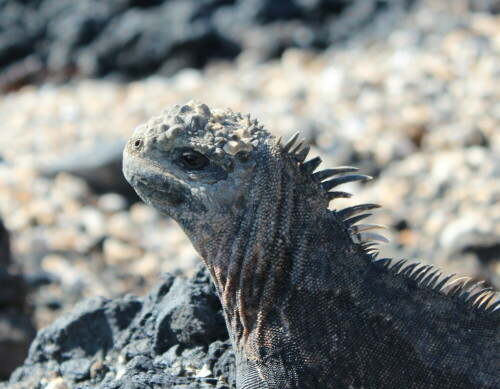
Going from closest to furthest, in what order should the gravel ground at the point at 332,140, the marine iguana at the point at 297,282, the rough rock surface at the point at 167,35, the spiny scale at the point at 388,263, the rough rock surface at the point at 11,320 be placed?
the marine iguana at the point at 297,282, the spiny scale at the point at 388,263, the rough rock surface at the point at 11,320, the gravel ground at the point at 332,140, the rough rock surface at the point at 167,35

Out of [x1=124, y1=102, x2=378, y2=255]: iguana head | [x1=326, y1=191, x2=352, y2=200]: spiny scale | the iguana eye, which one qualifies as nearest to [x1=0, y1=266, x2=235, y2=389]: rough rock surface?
[x1=124, y1=102, x2=378, y2=255]: iguana head

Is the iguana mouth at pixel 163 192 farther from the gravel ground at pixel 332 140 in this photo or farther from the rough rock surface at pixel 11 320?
the gravel ground at pixel 332 140

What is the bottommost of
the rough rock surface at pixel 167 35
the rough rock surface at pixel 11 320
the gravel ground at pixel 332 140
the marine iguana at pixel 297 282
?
the marine iguana at pixel 297 282

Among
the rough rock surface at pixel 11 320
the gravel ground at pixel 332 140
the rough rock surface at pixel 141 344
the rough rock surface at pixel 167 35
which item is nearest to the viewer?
the rough rock surface at pixel 141 344

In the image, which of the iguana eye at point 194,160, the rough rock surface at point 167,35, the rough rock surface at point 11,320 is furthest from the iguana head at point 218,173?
the rough rock surface at point 167,35

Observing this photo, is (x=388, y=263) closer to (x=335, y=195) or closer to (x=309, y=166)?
(x=335, y=195)

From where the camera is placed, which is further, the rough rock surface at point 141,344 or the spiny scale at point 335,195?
the rough rock surface at point 141,344

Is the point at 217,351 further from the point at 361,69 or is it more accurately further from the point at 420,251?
the point at 361,69
